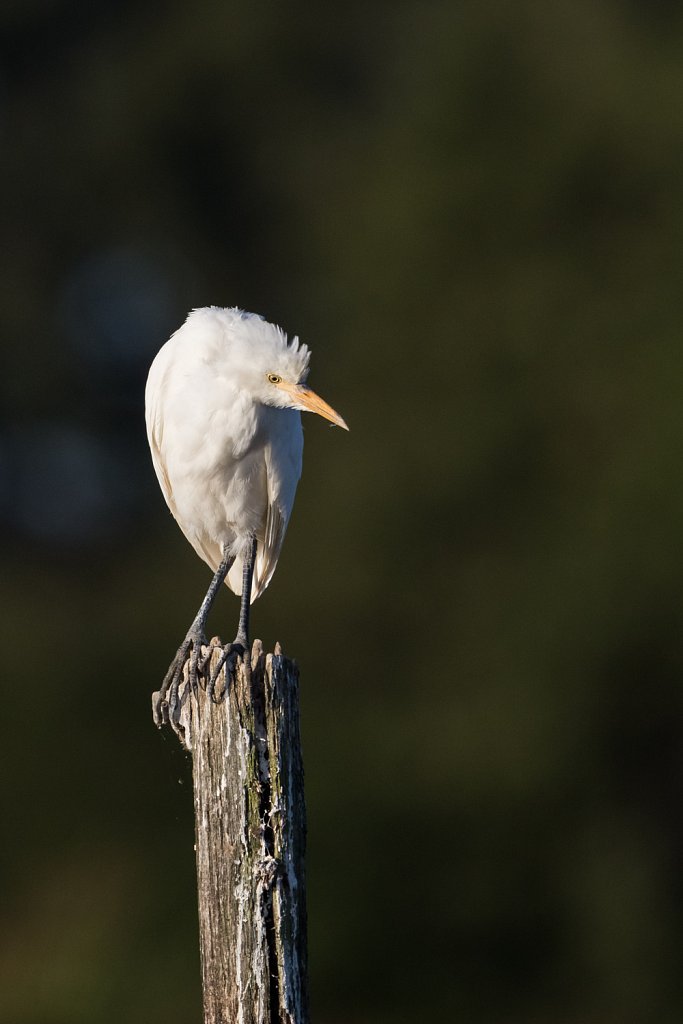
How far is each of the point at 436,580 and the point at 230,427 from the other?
5089 millimetres

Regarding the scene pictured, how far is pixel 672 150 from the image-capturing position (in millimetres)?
9039

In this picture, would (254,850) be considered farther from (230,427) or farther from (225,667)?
(230,427)

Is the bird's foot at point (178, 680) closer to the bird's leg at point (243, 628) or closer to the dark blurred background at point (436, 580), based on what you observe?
the bird's leg at point (243, 628)

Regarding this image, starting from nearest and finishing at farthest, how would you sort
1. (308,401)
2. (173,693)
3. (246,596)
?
1. (173,693)
2. (308,401)
3. (246,596)

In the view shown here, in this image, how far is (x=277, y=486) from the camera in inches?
153

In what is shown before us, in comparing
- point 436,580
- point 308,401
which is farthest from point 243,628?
point 436,580

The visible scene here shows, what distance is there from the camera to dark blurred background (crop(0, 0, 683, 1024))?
761 centimetres

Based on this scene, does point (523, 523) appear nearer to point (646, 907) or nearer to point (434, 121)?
point (646, 907)

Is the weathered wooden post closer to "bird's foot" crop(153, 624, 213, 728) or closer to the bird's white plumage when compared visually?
"bird's foot" crop(153, 624, 213, 728)

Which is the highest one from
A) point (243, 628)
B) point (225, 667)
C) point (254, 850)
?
point (243, 628)

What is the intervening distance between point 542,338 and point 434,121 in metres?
1.88

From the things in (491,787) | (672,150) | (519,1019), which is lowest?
(519,1019)

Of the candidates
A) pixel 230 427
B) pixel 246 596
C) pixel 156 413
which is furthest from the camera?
pixel 156 413

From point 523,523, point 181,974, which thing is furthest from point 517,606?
point 181,974
